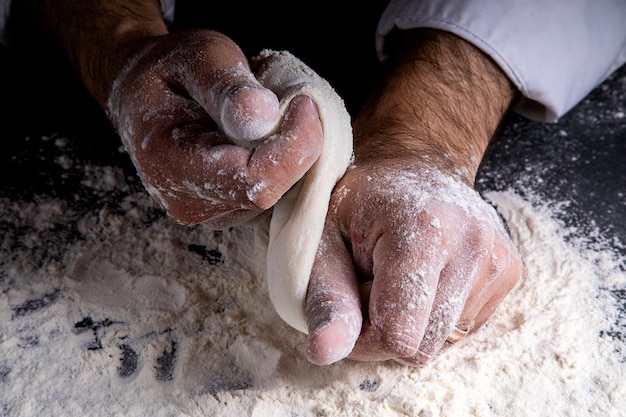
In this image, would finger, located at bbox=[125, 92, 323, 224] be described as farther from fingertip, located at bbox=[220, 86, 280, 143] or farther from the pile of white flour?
the pile of white flour

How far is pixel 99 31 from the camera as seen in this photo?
107 cm

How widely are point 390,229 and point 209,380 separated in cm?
30

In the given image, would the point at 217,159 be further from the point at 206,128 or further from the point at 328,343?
the point at 328,343

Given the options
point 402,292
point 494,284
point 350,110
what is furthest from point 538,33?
point 402,292

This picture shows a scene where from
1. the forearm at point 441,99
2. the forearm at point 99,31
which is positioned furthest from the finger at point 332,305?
the forearm at point 99,31

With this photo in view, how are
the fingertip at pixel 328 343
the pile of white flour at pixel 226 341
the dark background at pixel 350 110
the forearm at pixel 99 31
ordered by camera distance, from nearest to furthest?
the fingertip at pixel 328 343 < the pile of white flour at pixel 226 341 < the forearm at pixel 99 31 < the dark background at pixel 350 110

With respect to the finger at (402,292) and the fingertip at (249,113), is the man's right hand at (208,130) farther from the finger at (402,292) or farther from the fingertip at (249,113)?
the finger at (402,292)

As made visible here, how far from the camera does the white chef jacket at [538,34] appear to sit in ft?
3.56

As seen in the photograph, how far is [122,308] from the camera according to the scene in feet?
2.95

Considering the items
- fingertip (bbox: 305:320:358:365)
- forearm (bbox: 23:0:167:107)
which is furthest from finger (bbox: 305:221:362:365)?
forearm (bbox: 23:0:167:107)

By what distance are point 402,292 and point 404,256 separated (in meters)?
0.04

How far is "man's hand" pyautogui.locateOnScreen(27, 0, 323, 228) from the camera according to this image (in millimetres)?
713

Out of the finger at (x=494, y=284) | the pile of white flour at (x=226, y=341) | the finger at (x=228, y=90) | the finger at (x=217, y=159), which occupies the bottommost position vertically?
the pile of white flour at (x=226, y=341)

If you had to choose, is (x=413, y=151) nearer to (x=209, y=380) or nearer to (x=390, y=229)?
(x=390, y=229)
